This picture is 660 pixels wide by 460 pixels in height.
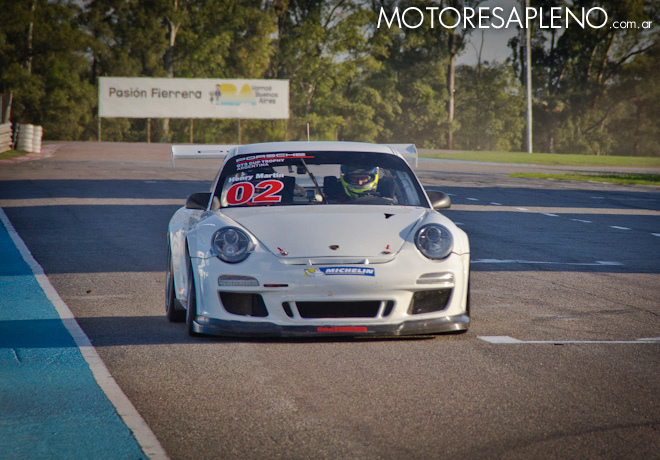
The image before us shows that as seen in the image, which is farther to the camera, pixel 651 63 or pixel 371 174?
pixel 651 63

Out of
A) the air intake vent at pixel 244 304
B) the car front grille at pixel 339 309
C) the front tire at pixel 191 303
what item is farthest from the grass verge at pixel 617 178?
the air intake vent at pixel 244 304

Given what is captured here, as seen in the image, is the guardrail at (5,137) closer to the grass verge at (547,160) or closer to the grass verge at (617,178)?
the grass verge at (617,178)

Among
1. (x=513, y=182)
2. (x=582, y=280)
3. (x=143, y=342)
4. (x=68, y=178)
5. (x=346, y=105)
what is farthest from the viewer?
(x=346, y=105)

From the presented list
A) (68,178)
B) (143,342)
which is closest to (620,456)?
Result: (143,342)

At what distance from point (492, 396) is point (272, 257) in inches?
66.9

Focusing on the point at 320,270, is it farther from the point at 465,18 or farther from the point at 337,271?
the point at 465,18

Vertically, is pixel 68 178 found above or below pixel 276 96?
below

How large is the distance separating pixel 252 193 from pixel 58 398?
7.94 feet

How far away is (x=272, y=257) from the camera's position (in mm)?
5777

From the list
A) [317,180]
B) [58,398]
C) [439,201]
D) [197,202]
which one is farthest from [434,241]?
Answer: [58,398]

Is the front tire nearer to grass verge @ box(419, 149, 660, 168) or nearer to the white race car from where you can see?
the white race car

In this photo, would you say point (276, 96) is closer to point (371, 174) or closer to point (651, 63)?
point (651, 63)

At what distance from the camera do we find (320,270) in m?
5.71

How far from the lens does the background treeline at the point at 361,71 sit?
73.9 metres
